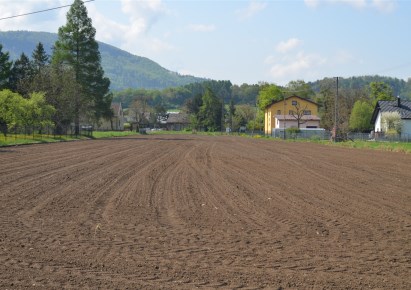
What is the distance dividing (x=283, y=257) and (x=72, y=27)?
217 feet

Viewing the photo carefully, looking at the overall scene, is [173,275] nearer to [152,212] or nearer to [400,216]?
[152,212]

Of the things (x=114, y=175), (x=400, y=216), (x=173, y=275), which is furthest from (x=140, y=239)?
(x=114, y=175)

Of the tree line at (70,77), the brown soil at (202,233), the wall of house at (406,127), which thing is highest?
the tree line at (70,77)

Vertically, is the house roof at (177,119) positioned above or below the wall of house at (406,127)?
above

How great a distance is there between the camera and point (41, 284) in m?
6.11

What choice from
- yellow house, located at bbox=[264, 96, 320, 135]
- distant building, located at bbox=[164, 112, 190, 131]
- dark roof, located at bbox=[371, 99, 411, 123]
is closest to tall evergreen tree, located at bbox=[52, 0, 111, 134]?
dark roof, located at bbox=[371, 99, 411, 123]

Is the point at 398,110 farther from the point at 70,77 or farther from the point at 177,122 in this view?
the point at 177,122

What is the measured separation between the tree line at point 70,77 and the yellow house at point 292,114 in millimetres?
36036

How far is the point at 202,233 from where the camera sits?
9070mm

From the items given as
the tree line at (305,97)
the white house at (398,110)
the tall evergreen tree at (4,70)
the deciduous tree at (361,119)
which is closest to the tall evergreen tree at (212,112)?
the tree line at (305,97)

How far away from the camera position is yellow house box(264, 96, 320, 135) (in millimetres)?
96588

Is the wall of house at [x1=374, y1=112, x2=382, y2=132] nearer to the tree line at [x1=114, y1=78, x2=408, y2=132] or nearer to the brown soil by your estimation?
the tree line at [x1=114, y1=78, x2=408, y2=132]

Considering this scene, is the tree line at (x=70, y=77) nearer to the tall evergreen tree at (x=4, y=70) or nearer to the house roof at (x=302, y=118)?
the tall evergreen tree at (x=4, y=70)

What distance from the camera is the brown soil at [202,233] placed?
255 inches
